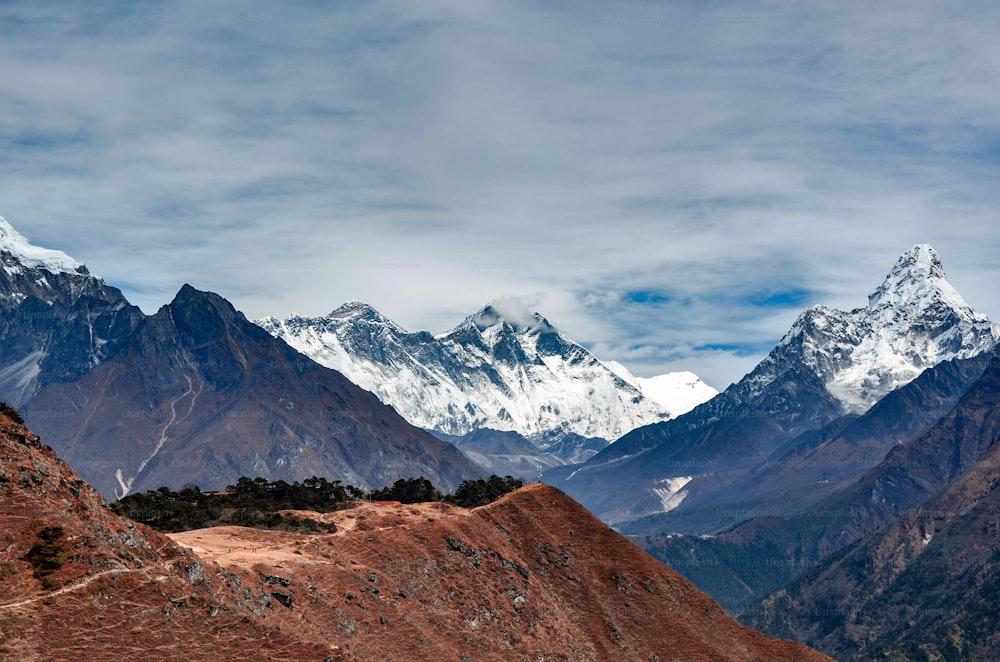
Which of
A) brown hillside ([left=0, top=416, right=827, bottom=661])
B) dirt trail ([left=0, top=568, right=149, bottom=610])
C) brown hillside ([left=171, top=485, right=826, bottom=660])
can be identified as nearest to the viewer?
dirt trail ([left=0, top=568, right=149, bottom=610])

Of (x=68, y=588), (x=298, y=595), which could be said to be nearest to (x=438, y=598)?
(x=298, y=595)

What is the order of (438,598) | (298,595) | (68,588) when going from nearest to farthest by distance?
(68,588), (298,595), (438,598)

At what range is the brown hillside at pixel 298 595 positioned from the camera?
338 feet

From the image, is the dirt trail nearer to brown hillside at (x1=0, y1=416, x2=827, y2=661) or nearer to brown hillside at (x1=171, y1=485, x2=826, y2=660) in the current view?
brown hillside at (x1=0, y1=416, x2=827, y2=661)

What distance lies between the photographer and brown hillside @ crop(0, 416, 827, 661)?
4058 inches

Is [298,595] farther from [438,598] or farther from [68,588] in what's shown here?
[68,588]

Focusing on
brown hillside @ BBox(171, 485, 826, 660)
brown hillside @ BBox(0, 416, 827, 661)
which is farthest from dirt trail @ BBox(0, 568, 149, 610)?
brown hillside @ BBox(171, 485, 826, 660)

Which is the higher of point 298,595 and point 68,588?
point 68,588

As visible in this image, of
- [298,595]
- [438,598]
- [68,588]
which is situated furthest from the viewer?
[438,598]

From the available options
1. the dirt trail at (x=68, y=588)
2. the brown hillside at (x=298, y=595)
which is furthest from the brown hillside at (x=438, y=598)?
the dirt trail at (x=68, y=588)

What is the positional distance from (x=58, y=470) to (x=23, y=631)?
20.1 meters

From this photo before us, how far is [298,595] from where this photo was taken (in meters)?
143

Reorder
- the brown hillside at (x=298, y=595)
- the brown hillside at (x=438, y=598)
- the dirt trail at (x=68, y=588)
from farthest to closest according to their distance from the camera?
1. the brown hillside at (x=438, y=598)
2. the brown hillside at (x=298, y=595)
3. the dirt trail at (x=68, y=588)

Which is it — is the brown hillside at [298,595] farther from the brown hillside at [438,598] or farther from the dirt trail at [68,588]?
the brown hillside at [438,598]
